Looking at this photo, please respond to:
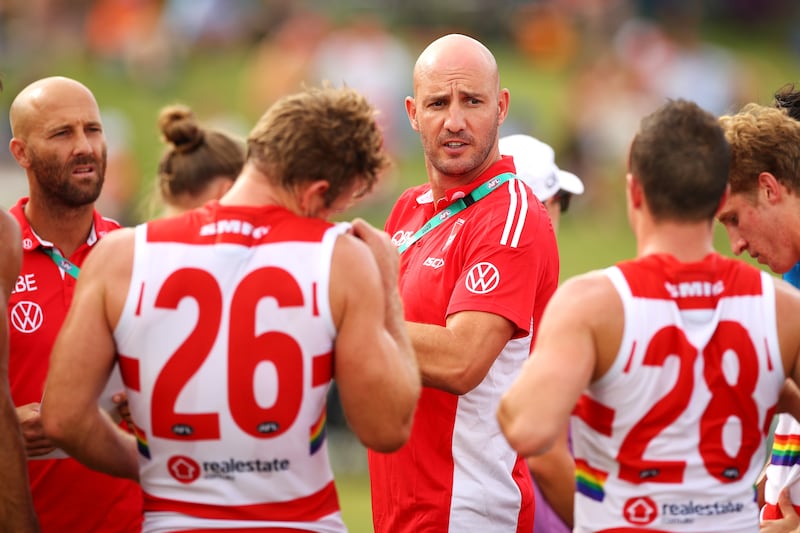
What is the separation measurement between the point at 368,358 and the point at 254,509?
23.0 inches

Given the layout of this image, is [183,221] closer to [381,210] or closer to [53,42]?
[381,210]

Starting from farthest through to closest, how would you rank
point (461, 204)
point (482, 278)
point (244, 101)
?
1. point (244, 101)
2. point (461, 204)
3. point (482, 278)

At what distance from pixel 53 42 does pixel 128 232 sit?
52.0ft

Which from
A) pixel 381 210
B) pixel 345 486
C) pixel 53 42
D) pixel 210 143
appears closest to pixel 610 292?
pixel 210 143

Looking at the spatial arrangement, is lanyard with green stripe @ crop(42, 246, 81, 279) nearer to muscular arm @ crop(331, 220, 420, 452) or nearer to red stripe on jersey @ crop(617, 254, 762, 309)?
muscular arm @ crop(331, 220, 420, 452)

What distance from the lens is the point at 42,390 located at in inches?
179

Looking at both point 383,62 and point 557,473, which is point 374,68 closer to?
point 383,62

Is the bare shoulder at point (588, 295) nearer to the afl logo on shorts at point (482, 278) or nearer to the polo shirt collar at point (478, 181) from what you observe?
the afl logo on shorts at point (482, 278)

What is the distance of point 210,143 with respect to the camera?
236 inches

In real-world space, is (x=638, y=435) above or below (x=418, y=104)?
below

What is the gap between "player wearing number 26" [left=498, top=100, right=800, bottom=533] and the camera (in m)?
3.38

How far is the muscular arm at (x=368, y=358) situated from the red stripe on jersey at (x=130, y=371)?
1.99 feet

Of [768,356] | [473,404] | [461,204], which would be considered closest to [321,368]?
[473,404]

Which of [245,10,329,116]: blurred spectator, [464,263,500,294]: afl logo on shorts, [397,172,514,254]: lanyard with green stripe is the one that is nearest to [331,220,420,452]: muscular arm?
[464,263,500,294]: afl logo on shorts
